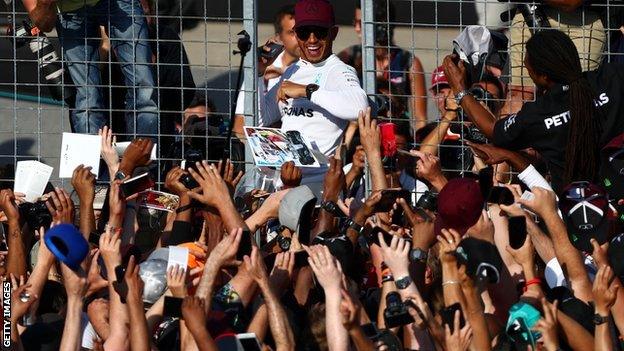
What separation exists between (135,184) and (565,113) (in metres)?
2.84

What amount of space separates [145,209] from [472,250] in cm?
307

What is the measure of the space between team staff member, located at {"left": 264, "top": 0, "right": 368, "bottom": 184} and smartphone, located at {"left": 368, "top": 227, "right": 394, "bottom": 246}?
5.25 ft

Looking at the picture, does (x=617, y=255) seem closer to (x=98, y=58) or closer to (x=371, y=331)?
(x=371, y=331)

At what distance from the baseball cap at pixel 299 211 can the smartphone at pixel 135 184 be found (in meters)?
1.15

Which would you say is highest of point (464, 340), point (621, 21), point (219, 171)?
point (621, 21)

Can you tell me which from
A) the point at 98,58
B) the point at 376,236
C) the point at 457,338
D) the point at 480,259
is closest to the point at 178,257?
the point at 376,236

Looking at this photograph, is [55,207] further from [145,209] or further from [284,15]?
[284,15]

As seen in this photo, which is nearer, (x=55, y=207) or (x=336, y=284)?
(x=336, y=284)

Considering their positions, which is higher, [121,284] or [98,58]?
[98,58]

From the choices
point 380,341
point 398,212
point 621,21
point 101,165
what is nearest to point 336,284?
point 380,341

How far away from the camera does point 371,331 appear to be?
10711 millimetres

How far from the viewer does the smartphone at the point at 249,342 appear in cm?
1073

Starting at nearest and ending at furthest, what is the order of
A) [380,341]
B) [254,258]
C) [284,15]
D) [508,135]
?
[380,341] < [254,258] < [508,135] < [284,15]

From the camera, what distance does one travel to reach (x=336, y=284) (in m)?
10.9
